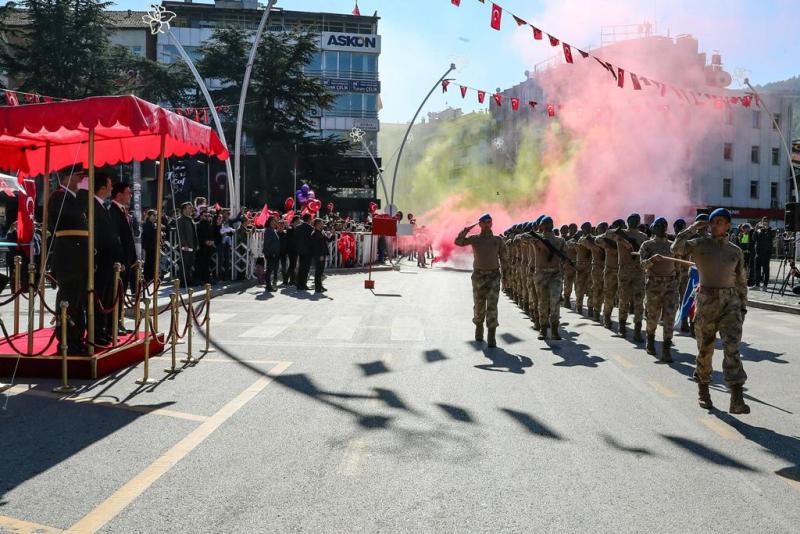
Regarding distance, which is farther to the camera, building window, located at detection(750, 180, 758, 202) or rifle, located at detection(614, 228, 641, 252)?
building window, located at detection(750, 180, 758, 202)

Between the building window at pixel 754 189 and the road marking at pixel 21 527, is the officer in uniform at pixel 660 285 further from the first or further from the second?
the building window at pixel 754 189

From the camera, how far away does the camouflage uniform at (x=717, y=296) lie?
7160mm

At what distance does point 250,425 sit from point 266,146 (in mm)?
43186

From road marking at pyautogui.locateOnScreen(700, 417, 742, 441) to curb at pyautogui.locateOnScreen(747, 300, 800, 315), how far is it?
12.9m

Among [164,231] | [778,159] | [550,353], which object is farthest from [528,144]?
[550,353]

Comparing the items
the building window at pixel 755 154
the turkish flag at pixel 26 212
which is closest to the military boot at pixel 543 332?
the turkish flag at pixel 26 212

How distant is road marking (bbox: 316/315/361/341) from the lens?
39.7 ft

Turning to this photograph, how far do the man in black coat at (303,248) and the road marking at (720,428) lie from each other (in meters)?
15.7

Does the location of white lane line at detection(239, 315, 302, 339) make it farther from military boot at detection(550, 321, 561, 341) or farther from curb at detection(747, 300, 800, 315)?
curb at detection(747, 300, 800, 315)

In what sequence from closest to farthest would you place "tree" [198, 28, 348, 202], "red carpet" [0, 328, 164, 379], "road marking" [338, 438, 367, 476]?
"road marking" [338, 438, 367, 476], "red carpet" [0, 328, 164, 379], "tree" [198, 28, 348, 202]

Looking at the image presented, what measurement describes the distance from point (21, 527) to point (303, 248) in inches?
696

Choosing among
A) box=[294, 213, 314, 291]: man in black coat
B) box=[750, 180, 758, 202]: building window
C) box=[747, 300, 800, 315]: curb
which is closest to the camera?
box=[747, 300, 800, 315]: curb

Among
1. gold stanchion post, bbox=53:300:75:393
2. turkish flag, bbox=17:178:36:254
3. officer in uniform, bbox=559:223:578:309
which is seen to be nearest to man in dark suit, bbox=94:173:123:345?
gold stanchion post, bbox=53:300:75:393

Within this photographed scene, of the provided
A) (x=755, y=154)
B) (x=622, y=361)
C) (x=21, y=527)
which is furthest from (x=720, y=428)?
(x=755, y=154)
